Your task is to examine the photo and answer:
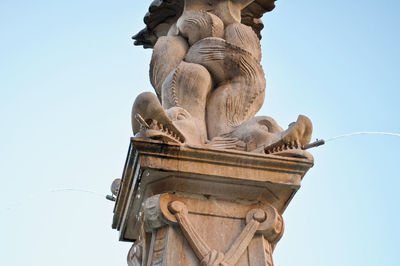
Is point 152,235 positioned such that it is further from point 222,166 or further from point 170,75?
point 170,75

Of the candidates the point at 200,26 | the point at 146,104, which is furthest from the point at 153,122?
the point at 200,26

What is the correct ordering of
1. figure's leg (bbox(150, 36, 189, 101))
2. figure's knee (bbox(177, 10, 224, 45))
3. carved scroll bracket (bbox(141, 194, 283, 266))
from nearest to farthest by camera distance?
carved scroll bracket (bbox(141, 194, 283, 266)) → figure's leg (bbox(150, 36, 189, 101)) → figure's knee (bbox(177, 10, 224, 45))

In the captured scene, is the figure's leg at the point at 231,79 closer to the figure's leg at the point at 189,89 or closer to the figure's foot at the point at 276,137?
the figure's leg at the point at 189,89

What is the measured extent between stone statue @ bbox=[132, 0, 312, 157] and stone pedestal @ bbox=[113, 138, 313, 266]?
6.8 inches

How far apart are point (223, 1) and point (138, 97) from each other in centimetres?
271

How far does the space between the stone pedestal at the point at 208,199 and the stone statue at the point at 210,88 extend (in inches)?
6.8

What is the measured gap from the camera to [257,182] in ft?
13.7

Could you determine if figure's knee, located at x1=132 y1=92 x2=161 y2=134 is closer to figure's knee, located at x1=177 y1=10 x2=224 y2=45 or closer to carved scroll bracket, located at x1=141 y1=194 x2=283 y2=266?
carved scroll bracket, located at x1=141 y1=194 x2=283 y2=266

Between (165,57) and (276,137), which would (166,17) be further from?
(276,137)

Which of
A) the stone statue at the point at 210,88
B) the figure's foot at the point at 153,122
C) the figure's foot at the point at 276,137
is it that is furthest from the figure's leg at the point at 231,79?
the figure's foot at the point at 153,122

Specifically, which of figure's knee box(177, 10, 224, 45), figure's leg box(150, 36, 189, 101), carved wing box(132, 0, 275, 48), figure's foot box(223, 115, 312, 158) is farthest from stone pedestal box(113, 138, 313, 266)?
carved wing box(132, 0, 275, 48)

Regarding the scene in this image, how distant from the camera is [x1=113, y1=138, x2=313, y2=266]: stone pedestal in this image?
12.8 ft

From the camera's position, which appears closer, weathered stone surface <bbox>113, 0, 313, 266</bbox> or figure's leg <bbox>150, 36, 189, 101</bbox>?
weathered stone surface <bbox>113, 0, 313, 266</bbox>

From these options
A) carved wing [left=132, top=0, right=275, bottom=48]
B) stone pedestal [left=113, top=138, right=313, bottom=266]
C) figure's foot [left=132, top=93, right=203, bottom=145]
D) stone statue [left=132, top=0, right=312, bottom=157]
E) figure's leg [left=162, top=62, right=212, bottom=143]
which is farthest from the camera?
carved wing [left=132, top=0, right=275, bottom=48]
